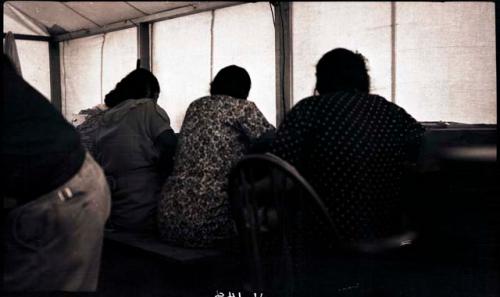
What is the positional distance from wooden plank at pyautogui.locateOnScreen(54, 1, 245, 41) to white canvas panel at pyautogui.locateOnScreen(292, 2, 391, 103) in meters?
0.73

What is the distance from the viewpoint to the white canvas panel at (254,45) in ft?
14.7

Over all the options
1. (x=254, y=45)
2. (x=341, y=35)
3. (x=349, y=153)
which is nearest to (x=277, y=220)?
(x=349, y=153)

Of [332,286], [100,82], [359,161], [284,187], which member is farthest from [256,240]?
[100,82]

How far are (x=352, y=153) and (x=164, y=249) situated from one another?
1188 mm

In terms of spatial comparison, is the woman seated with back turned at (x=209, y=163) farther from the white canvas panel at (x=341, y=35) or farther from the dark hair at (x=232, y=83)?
the white canvas panel at (x=341, y=35)

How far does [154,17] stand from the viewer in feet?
16.9

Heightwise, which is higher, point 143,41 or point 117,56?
point 143,41

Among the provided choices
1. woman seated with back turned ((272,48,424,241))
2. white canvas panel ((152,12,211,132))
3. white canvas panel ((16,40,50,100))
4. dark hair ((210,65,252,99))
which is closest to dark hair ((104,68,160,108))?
dark hair ((210,65,252,99))

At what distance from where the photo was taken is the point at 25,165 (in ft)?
4.85

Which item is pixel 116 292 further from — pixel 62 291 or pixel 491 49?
pixel 491 49

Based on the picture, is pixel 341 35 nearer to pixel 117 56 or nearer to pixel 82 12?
pixel 117 56

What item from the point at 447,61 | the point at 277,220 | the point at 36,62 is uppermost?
the point at 36,62

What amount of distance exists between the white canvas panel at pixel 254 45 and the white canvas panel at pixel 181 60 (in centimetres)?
22

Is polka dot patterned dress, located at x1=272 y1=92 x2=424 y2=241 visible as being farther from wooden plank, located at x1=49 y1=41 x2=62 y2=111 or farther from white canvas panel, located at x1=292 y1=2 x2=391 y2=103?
wooden plank, located at x1=49 y1=41 x2=62 y2=111
